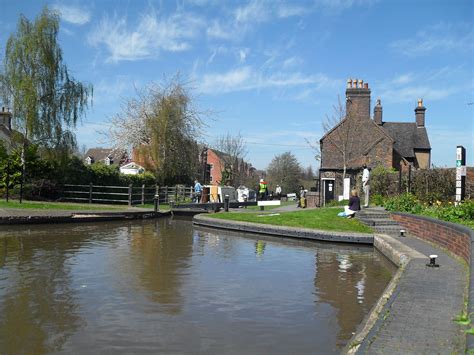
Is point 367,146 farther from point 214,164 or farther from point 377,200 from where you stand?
point 214,164

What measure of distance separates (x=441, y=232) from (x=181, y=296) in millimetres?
6731

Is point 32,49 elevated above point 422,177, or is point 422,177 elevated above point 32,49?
point 32,49

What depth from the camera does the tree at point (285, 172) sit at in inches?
2923

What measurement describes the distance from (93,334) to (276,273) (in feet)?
15.7

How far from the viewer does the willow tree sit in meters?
26.0

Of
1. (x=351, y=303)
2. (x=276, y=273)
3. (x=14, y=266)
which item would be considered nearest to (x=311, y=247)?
(x=276, y=273)

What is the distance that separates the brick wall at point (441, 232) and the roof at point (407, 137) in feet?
85.3

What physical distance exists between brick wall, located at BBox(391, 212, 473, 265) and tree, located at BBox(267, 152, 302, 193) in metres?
58.4

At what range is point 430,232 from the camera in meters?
12.0

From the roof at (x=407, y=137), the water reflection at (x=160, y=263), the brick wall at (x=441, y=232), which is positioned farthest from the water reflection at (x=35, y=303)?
the roof at (x=407, y=137)

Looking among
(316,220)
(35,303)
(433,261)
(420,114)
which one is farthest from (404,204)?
(420,114)

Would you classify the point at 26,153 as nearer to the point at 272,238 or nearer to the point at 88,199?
the point at 88,199

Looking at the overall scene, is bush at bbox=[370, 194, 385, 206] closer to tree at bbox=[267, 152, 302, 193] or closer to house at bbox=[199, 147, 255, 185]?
house at bbox=[199, 147, 255, 185]

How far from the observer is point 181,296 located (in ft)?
23.7
